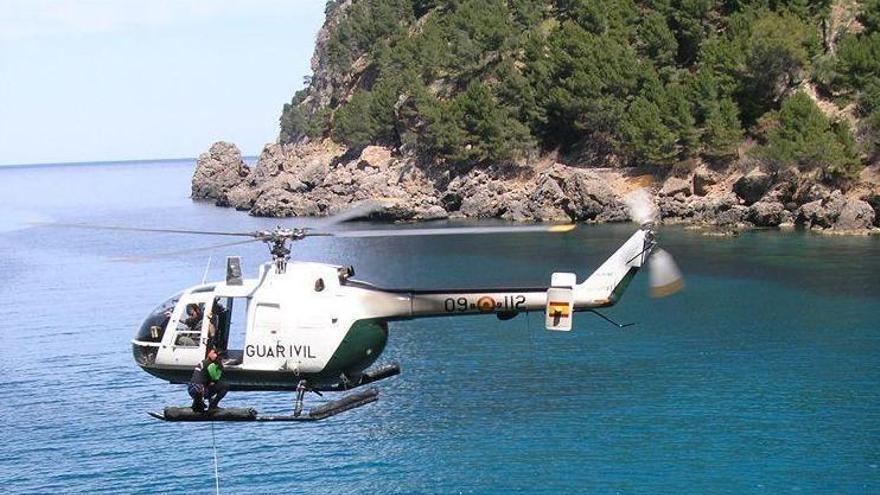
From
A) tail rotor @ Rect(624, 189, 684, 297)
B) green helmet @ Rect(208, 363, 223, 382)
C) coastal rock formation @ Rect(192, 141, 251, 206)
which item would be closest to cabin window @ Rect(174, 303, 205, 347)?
green helmet @ Rect(208, 363, 223, 382)

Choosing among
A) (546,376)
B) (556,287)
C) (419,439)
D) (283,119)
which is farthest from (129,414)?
(283,119)

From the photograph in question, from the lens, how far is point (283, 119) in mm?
165750

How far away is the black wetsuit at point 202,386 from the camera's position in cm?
2120

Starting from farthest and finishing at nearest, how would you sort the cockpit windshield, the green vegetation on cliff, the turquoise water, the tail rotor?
the green vegetation on cliff
the turquoise water
the cockpit windshield
the tail rotor

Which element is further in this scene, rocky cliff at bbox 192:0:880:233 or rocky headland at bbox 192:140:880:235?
rocky cliff at bbox 192:0:880:233

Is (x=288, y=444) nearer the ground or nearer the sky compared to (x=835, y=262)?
nearer the ground

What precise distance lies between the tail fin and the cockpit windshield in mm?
8922

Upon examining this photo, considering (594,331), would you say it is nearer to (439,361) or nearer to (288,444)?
(439,361)

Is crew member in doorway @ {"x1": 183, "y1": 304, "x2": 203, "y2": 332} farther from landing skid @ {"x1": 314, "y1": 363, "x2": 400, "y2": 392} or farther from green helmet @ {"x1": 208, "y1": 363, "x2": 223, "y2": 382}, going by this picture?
landing skid @ {"x1": 314, "y1": 363, "x2": 400, "y2": 392}

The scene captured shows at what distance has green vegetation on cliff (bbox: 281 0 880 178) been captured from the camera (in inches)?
3191

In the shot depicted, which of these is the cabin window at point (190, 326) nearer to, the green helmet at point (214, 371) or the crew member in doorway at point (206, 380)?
the crew member in doorway at point (206, 380)

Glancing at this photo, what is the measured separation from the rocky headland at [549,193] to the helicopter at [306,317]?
5912 cm

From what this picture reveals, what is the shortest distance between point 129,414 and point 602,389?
58.2 ft

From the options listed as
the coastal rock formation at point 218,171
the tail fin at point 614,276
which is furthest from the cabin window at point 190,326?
the coastal rock formation at point 218,171
